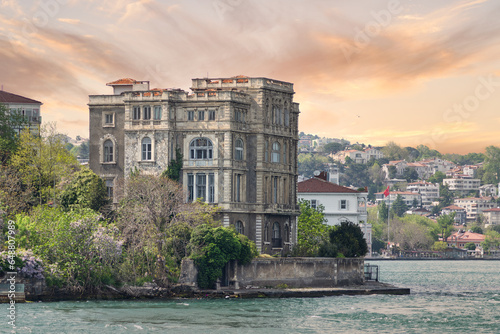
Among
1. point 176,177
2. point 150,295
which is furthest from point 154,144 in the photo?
point 150,295

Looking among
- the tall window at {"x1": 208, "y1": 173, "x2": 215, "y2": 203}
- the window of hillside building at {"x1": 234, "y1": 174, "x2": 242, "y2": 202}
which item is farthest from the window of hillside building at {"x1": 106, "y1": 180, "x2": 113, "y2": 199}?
the window of hillside building at {"x1": 234, "y1": 174, "x2": 242, "y2": 202}

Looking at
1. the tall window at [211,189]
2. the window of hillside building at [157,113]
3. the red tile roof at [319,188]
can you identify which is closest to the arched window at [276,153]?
the tall window at [211,189]

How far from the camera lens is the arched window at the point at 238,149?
3654 inches

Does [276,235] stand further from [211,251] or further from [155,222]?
[155,222]

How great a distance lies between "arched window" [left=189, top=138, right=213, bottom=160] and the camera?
302 ft

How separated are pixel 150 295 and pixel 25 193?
62.6 feet

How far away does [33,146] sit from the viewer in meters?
98.4

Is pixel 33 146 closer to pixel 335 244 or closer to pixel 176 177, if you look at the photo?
pixel 176 177

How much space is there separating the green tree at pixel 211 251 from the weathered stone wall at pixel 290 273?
0.75 metres

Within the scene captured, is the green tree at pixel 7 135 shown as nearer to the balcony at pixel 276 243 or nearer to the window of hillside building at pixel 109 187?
the window of hillside building at pixel 109 187

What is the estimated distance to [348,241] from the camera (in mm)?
96062

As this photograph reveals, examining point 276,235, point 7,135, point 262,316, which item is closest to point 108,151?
point 7,135

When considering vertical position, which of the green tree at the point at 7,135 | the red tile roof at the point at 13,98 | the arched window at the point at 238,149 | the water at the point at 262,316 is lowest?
the water at the point at 262,316

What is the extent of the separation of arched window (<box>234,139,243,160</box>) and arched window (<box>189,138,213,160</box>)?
216 cm
